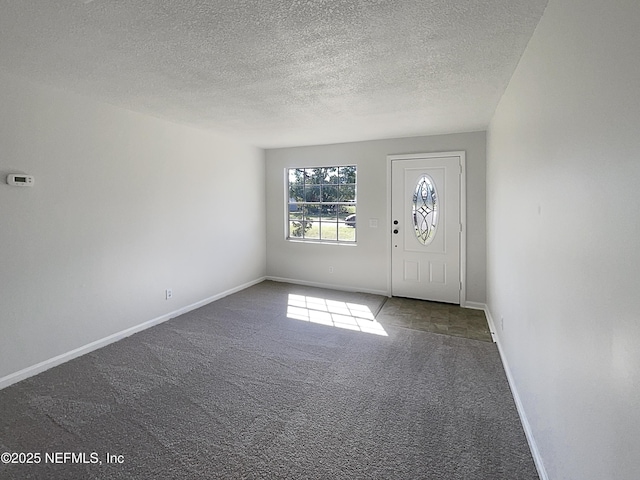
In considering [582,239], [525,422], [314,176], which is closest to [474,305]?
[525,422]

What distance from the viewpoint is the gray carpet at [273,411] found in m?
1.83

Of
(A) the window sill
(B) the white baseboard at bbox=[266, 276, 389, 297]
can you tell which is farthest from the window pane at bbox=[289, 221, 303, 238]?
(B) the white baseboard at bbox=[266, 276, 389, 297]

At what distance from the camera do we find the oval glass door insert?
190 inches

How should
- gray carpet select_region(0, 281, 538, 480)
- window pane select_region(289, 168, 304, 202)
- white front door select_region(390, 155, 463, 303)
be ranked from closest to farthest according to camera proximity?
1. gray carpet select_region(0, 281, 538, 480)
2. white front door select_region(390, 155, 463, 303)
3. window pane select_region(289, 168, 304, 202)

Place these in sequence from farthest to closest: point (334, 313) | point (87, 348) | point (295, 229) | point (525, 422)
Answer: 1. point (295, 229)
2. point (334, 313)
3. point (87, 348)
4. point (525, 422)

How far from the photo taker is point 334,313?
14.4ft

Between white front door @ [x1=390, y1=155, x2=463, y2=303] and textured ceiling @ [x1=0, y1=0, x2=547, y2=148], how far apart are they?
48.8 inches

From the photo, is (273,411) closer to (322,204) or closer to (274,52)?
(274,52)

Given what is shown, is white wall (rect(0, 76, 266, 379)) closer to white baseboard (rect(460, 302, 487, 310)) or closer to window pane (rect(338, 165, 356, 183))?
window pane (rect(338, 165, 356, 183))

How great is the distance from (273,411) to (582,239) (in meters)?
2.10

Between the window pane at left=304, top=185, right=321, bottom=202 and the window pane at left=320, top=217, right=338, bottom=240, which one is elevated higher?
the window pane at left=304, top=185, right=321, bottom=202

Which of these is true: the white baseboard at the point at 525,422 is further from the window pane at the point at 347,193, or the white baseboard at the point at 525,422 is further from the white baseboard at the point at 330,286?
the window pane at the point at 347,193

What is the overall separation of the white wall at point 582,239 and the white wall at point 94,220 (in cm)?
376

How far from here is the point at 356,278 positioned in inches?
215
